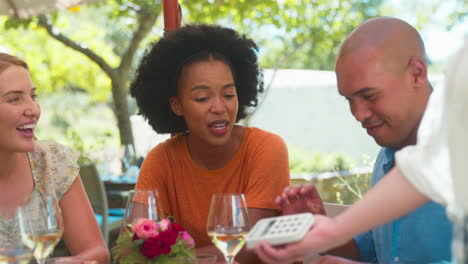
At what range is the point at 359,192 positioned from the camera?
4488mm

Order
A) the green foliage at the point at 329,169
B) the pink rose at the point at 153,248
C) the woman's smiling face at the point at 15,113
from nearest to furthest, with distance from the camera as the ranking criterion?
the pink rose at the point at 153,248
the woman's smiling face at the point at 15,113
the green foliage at the point at 329,169

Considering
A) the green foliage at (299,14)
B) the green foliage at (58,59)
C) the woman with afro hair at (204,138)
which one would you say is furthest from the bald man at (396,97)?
the green foliage at (58,59)

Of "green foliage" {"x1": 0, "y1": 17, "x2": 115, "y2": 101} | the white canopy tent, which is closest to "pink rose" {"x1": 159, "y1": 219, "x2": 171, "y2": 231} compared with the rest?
the white canopy tent

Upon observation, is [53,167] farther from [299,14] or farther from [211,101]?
[299,14]

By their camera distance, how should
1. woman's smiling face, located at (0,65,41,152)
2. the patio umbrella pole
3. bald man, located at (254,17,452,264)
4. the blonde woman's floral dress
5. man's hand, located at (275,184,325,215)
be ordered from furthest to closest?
the patio umbrella pole
the blonde woman's floral dress
woman's smiling face, located at (0,65,41,152)
bald man, located at (254,17,452,264)
man's hand, located at (275,184,325,215)

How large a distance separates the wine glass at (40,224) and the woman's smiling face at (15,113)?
74 centimetres

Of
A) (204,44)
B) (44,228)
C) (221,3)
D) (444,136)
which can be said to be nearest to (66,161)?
(204,44)

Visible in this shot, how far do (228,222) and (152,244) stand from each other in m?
0.21

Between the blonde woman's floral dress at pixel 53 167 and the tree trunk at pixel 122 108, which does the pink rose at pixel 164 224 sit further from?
the tree trunk at pixel 122 108

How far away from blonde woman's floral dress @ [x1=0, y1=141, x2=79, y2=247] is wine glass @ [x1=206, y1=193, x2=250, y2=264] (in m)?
1.07

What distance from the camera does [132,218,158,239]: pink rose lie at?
156 centimetres

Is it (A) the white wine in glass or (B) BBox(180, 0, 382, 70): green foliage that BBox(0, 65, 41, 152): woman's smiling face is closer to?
(A) the white wine in glass

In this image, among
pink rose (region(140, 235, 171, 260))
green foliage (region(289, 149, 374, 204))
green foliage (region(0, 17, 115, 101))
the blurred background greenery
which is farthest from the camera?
green foliage (region(0, 17, 115, 101))

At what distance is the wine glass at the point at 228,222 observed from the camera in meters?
1.54
